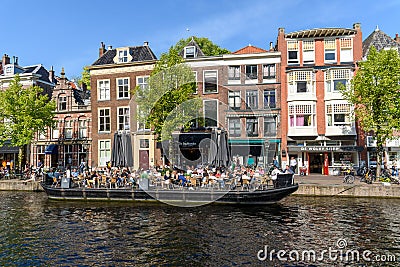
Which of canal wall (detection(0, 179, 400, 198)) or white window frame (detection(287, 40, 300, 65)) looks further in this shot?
white window frame (detection(287, 40, 300, 65))

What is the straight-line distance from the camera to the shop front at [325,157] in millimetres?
32062

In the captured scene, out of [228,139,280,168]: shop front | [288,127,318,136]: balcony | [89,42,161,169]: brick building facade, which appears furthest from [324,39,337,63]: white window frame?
[89,42,161,169]: brick building facade

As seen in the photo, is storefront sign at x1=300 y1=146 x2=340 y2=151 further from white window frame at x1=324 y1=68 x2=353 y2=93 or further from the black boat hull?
the black boat hull

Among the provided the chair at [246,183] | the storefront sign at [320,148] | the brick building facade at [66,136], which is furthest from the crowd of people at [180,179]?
the brick building facade at [66,136]

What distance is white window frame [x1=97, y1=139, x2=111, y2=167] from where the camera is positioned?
127 ft

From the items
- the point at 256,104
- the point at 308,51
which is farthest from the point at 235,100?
the point at 308,51

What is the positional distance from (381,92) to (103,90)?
3071 centimetres

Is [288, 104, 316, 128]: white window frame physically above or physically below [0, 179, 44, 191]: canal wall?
above

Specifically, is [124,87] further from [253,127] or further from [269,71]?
[269,71]

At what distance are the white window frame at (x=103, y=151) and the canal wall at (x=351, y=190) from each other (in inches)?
934

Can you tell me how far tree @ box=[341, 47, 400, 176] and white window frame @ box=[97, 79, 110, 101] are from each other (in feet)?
92.8

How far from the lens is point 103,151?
39.1m

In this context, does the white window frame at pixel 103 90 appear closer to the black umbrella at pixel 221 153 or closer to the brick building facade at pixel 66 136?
the brick building facade at pixel 66 136

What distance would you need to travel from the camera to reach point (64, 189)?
2461 cm
